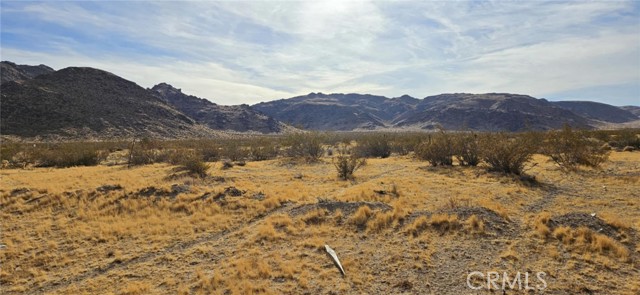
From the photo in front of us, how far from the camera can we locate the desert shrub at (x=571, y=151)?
18.0 metres

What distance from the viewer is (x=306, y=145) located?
2977cm

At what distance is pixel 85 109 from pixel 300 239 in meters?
73.1

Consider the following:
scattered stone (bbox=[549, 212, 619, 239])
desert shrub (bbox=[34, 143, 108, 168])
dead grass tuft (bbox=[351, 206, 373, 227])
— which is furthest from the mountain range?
desert shrub (bbox=[34, 143, 108, 168])

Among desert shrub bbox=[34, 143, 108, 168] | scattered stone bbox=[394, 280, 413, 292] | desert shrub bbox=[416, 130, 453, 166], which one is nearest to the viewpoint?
scattered stone bbox=[394, 280, 413, 292]

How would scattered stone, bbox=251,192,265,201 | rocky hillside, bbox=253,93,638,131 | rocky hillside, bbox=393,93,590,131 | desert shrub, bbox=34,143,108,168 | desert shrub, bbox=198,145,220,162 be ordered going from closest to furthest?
scattered stone, bbox=251,192,265,201 → desert shrub, bbox=34,143,108,168 → desert shrub, bbox=198,145,220,162 → rocky hillside, bbox=393,93,590,131 → rocky hillside, bbox=253,93,638,131

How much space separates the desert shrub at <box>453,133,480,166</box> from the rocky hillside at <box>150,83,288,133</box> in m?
95.9

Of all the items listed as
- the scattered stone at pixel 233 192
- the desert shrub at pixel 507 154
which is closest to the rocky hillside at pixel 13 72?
the scattered stone at pixel 233 192

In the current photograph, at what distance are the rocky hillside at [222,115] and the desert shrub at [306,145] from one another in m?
84.1

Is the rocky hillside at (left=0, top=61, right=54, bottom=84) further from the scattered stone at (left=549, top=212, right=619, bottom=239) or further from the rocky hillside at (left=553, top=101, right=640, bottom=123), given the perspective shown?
the rocky hillside at (left=553, top=101, right=640, bottom=123)

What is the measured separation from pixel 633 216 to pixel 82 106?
258ft

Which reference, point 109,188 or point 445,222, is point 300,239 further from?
point 109,188

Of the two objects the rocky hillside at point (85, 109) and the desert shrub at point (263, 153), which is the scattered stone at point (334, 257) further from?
the rocky hillside at point (85, 109)

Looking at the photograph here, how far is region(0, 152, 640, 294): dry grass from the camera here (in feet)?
21.9

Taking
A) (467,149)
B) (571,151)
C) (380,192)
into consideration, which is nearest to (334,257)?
(380,192)
